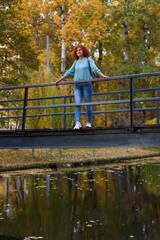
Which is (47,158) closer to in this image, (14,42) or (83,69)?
(14,42)

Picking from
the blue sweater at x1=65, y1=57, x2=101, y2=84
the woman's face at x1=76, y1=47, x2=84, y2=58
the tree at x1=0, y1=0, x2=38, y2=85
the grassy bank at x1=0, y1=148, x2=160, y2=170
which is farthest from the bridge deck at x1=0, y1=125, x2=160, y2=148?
the tree at x1=0, y1=0, x2=38, y2=85

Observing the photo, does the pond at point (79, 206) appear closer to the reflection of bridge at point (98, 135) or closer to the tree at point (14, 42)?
the reflection of bridge at point (98, 135)

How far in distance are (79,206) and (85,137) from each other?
8.00ft

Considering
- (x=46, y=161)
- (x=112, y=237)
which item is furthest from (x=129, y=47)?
(x=112, y=237)

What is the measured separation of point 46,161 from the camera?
61.9 ft

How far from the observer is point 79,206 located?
9445 mm

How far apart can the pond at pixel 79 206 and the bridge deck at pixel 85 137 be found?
1.57 m

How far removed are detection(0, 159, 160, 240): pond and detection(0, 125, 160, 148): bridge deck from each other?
1.57m

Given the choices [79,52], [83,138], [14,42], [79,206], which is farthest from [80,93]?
[14,42]

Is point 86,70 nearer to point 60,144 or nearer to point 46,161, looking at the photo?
point 60,144

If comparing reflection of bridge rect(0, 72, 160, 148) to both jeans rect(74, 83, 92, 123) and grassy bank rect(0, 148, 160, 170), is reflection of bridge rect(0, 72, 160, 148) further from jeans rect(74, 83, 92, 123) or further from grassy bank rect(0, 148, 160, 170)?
grassy bank rect(0, 148, 160, 170)

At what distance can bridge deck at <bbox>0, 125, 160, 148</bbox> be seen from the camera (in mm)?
7281

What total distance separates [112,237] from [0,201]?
4160 mm

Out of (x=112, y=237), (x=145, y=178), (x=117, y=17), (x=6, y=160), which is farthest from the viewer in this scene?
(x=117, y=17)
